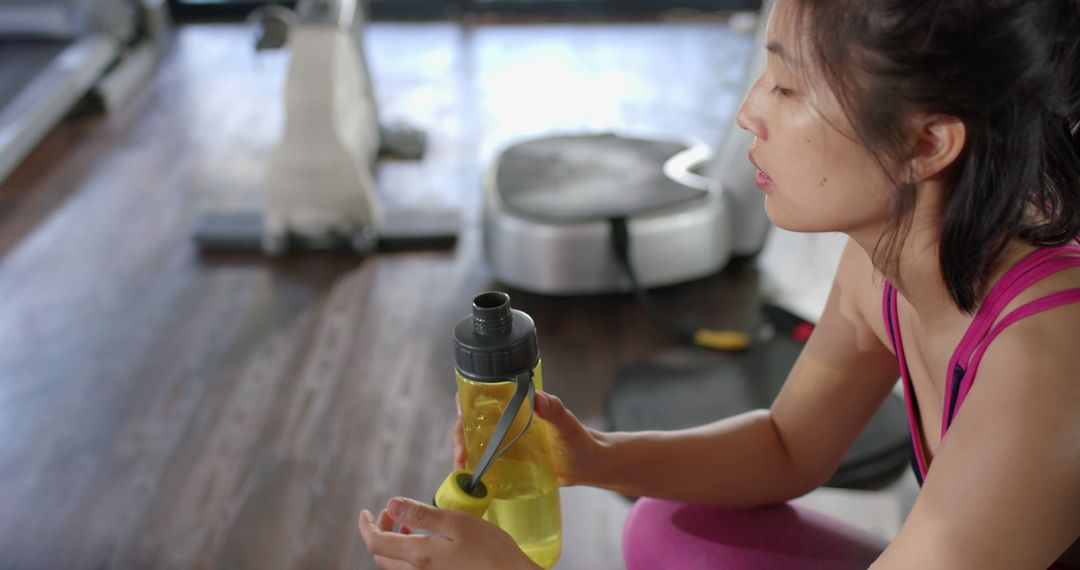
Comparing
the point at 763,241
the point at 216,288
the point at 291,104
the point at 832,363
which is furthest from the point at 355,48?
the point at 832,363

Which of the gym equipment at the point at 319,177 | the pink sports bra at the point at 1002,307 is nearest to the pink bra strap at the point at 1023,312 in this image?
the pink sports bra at the point at 1002,307

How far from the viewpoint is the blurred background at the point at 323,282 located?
62.4 inches

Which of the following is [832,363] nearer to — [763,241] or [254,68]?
[763,241]

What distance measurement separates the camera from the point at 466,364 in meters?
0.78

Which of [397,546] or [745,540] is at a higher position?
[397,546]

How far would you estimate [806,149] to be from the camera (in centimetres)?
75

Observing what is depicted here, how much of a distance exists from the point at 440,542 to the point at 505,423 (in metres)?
0.10

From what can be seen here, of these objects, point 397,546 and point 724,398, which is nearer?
point 397,546

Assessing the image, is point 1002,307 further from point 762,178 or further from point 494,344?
point 494,344

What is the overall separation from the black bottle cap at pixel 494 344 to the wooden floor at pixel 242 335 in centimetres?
73

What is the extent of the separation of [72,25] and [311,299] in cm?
160

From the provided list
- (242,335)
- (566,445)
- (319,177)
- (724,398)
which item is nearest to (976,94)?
(566,445)

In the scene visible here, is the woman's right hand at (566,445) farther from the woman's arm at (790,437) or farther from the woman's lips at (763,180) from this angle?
the woman's lips at (763,180)

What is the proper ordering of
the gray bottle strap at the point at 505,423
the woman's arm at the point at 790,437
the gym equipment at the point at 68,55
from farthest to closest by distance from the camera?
the gym equipment at the point at 68,55 → the woman's arm at the point at 790,437 → the gray bottle strap at the point at 505,423
